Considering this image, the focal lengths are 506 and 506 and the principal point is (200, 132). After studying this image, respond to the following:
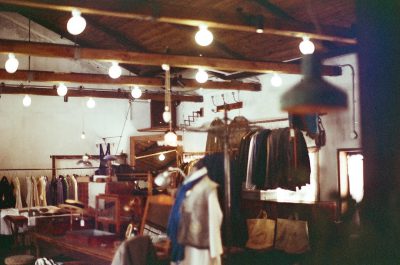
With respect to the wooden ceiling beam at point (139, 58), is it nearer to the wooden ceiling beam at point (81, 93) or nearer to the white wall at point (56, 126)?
the wooden ceiling beam at point (81, 93)

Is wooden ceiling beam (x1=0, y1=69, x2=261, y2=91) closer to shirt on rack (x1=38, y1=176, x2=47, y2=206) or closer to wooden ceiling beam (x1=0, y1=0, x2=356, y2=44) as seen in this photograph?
wooden ceiling beam (x1=0, y1=0, x2=356, y2=44)

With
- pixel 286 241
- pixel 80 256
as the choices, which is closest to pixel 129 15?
pixel 80 256

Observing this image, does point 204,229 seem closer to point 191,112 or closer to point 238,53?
point 238,53

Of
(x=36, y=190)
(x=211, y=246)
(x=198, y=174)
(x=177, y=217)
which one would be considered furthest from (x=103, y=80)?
(x=211, y=246)

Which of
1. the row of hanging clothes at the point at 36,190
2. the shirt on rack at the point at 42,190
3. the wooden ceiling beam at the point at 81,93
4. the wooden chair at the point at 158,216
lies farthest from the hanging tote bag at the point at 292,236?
the shirt on rack at the point at 42,190

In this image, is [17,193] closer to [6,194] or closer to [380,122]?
[6,194]

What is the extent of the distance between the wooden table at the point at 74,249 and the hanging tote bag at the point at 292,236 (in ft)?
9.10

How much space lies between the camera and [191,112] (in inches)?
522

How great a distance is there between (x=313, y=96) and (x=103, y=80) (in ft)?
24.2

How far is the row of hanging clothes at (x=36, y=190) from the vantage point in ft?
41.9

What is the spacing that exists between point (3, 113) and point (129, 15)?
8784mm

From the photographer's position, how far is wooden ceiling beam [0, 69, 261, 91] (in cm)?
920

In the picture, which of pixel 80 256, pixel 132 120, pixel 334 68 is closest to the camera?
pixel 80 256

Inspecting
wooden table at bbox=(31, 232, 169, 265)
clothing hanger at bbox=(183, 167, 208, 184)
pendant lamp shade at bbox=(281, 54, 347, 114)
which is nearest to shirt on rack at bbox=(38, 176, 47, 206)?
wooden table at bbox=(31, 232, 169, 265)
